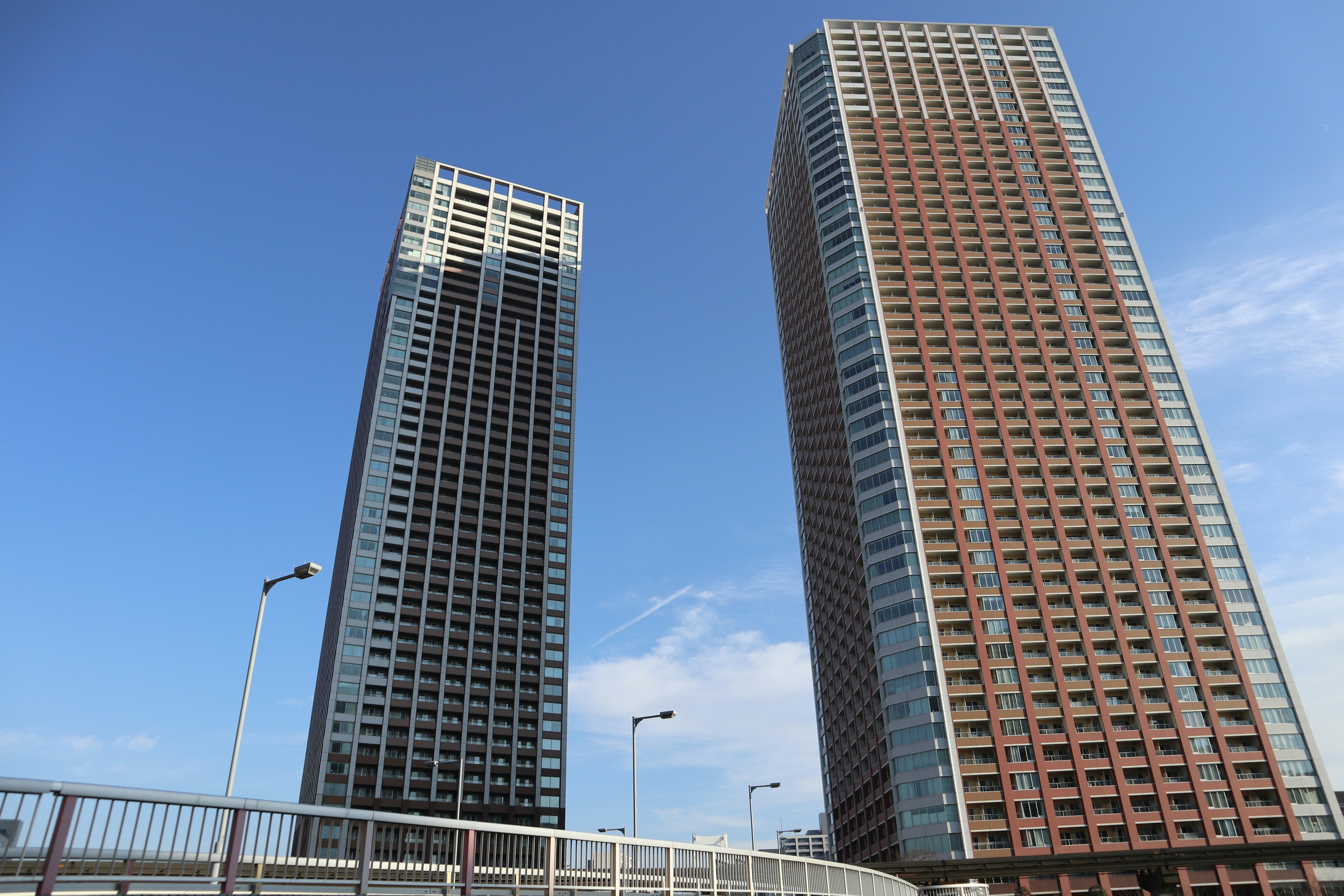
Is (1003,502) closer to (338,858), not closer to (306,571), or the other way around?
(306,571)

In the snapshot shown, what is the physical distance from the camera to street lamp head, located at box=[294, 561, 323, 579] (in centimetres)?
3031

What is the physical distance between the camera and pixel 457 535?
143 meters

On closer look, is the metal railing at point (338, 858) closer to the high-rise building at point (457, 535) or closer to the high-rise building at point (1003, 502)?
the high-rise building at point (1003, 502)

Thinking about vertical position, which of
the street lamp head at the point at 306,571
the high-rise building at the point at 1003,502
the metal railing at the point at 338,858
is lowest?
the metal railing at the point at 338,858

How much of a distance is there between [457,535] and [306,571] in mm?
114581

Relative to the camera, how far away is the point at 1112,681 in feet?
322

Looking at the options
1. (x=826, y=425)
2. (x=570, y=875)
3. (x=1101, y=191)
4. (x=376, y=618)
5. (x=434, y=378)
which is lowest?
(x=570, y=875)

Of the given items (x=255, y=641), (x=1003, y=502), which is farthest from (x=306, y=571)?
(x=1003, y=502)

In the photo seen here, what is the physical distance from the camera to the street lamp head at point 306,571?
30.3m

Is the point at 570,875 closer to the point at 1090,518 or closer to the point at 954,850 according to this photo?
the point at 954,850

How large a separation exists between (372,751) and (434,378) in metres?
61.2

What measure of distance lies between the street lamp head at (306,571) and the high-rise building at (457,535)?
3907 inches

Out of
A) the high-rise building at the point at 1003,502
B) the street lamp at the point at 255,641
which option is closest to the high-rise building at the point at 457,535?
the high-rise building at the point at 1003,502

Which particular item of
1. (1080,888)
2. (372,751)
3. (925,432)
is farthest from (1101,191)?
(372,751)
